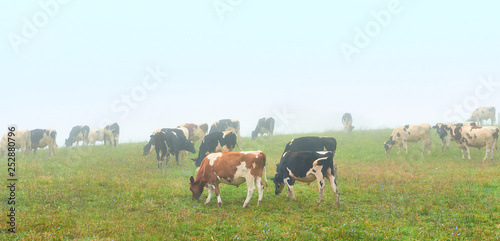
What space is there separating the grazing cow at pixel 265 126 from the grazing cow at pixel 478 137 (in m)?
16.1

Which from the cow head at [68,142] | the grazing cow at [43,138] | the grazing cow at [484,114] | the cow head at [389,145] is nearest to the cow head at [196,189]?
the cow head at [389,145]

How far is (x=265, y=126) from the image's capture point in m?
34.0

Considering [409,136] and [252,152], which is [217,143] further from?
[409,136]

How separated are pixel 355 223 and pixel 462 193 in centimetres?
538

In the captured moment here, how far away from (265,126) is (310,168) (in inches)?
894

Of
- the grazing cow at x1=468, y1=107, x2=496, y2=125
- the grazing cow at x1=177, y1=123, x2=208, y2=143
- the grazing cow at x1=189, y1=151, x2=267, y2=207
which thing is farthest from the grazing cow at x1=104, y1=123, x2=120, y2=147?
the grazing cow at x1=468, y1=107, x2=496, y2=125

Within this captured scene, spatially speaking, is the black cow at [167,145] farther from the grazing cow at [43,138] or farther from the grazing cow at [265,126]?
the grazing cow at [265,126]

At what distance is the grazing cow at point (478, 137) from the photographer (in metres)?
19.7

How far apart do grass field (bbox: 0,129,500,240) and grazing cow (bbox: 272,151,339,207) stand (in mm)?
748

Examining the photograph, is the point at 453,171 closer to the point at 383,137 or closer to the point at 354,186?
the point at 354,186

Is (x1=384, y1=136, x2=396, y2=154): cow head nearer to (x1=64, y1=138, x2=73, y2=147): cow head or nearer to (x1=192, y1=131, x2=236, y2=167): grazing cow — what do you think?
(x1=192, y1=131, x2=236, y2=167): grazing cow

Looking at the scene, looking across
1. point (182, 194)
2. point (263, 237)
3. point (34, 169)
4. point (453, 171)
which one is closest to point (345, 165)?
point (453, 171)

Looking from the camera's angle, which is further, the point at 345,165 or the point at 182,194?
the point at 345,165

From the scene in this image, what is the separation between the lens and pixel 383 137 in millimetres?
28859
